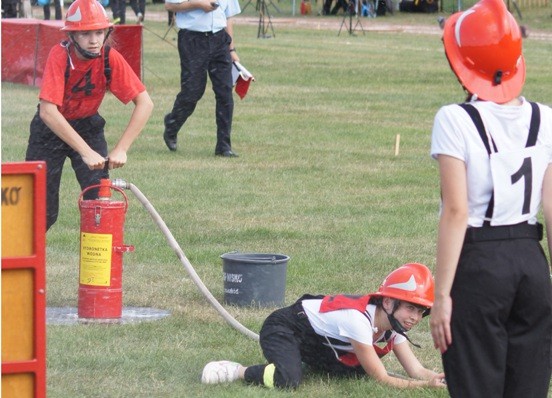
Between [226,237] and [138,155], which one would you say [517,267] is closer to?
[226,237]

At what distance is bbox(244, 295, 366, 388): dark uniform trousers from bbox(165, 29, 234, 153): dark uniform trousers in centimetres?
751

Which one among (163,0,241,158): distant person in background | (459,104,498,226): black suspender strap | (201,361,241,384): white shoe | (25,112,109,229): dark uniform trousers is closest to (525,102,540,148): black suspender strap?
(459,104,498,226): black suspender strap

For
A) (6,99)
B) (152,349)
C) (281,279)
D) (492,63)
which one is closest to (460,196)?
(492,63)

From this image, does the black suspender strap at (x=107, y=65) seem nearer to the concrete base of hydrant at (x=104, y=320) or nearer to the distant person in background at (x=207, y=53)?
the concrete base of hydrant at (x=104, y=320)

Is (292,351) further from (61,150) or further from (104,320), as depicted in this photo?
(61,150)

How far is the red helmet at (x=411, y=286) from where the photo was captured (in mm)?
5844

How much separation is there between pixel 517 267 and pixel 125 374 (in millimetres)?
2641

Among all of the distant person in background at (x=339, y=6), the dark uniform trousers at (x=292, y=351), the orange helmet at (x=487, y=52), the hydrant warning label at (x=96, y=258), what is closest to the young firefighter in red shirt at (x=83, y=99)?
the hydrant warning label at (x=96, y=258)

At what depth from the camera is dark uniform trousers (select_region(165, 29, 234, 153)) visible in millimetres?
13680

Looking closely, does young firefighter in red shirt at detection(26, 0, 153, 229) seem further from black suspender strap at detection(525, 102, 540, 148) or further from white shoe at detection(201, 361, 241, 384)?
black suspender strap at detection(525, 102, 540, 148)

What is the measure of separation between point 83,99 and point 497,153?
158 inches

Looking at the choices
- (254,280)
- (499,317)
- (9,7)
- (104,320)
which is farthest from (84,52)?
(9,7)

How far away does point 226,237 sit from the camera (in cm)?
991

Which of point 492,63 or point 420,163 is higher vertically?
point 492,63
